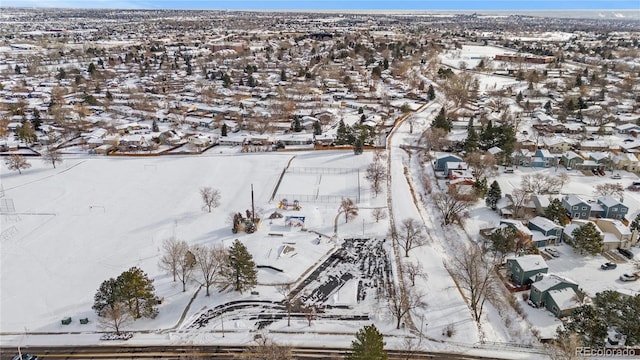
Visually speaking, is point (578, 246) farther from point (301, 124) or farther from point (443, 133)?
point (301, 124)

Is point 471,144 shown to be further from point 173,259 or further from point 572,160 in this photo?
point 173,259

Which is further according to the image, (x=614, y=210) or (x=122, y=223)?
(x=122, y=223)

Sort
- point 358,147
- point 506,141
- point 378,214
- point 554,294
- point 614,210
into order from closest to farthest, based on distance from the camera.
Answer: point 554,294 → point 614,210 → point 378,214 → point 506,141 → point 358,147

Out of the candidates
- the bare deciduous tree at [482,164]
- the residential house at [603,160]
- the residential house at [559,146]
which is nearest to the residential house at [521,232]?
the bare deciduous tree at [482,164]

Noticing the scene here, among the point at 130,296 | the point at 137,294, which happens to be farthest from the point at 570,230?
the point at 130,296

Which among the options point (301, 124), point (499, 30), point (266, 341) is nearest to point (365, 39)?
point (499, 30)

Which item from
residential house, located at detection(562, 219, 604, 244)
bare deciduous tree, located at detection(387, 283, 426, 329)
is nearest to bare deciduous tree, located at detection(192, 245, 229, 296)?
bare deciduous tree, located at detection(387, 283, 426, 329)

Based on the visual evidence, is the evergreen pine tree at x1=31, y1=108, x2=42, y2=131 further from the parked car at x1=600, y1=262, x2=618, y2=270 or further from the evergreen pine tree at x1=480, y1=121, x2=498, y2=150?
the parked car at x1=600, y1=262, x2=618, y2=270
